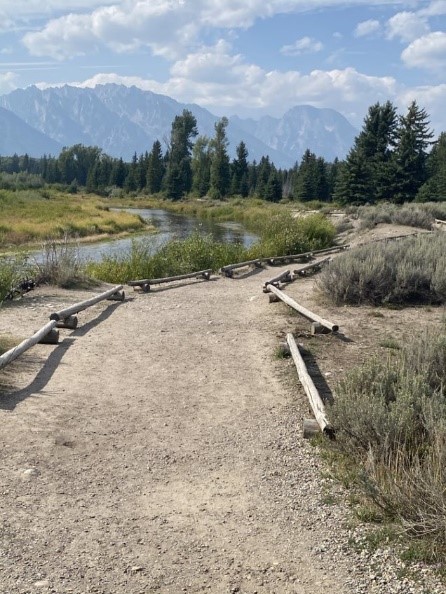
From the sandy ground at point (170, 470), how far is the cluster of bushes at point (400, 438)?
346 mm

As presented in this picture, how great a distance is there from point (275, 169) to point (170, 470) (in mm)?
94012

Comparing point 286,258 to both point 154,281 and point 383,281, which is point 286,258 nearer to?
point 154,281

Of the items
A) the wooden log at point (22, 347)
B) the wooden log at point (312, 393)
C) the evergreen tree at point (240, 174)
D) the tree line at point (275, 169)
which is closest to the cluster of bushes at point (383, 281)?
the wooden log at point (312, 393)

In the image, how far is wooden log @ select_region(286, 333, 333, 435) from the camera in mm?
5629


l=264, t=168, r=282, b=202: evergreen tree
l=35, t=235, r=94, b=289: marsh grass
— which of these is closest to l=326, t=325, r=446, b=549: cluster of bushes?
l=35, t=235, r=94, b=289: marsh grass

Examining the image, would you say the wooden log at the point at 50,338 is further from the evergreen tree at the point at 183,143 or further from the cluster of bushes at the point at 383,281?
the evergreen tree at the point at 183,143

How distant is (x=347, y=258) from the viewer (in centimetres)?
1306

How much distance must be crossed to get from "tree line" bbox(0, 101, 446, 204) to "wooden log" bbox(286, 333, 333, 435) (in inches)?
1853

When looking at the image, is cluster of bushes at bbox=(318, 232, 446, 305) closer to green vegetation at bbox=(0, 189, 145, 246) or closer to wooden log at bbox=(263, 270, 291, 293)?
wooden log at bbox=(263, 270, 291, 293)

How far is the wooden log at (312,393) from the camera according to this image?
5629 mm

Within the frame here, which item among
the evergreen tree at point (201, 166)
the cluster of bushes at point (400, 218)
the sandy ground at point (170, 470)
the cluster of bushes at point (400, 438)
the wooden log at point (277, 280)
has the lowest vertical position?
the sandy ground at point (170, 470)

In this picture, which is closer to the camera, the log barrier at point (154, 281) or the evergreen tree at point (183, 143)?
the log barrier at point (154, 281)

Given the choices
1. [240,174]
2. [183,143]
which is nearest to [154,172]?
[183,143]

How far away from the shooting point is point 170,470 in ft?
16.8
